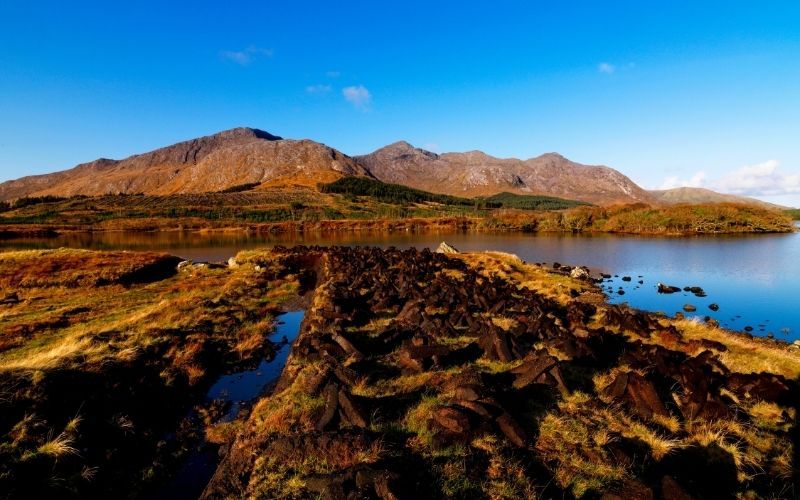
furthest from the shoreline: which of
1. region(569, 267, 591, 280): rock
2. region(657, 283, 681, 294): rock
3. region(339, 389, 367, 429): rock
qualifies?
region(339, 389, 367, 429): rock

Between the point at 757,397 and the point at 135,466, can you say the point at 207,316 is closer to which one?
the point at 135,466

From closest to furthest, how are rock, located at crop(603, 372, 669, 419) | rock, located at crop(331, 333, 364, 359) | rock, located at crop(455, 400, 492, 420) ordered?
1. rock, located at crop(455, 400, 492, 420)
2. rock, located at crop(603, 372, 669, 419)
3. rock, located at crop(331, 333, 364, 359)

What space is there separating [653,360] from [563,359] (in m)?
3.06

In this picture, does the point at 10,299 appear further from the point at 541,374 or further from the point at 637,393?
the point at 637,393

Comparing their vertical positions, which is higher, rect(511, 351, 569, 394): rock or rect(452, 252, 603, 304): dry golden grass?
rect(511, 351, 569, 394): rock

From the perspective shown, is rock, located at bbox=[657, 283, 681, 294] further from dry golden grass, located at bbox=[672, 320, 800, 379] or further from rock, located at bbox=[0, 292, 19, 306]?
rock, located at bbox=[0, 292, 19, 306]

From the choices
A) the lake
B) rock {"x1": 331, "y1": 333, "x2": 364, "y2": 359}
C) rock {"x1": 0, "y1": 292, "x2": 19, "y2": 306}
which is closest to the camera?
rock {"x1": 331, "y1": 333, "x2": 364, "y2": 359}

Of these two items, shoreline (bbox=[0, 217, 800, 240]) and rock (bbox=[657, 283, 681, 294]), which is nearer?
rock (bbox=[657, 283, 681, 294])

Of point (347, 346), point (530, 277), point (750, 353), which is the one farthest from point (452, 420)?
point (530, 277)

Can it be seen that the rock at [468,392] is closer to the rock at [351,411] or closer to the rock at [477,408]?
the rock at [477,408]

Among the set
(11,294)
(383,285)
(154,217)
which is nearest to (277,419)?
(383,285)

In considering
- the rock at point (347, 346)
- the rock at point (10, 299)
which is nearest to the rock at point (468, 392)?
the rock at point (347, 346)

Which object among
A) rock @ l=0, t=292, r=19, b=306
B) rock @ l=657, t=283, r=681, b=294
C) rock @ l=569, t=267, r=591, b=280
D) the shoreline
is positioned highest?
the shoreline

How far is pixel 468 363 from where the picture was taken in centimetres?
1463
